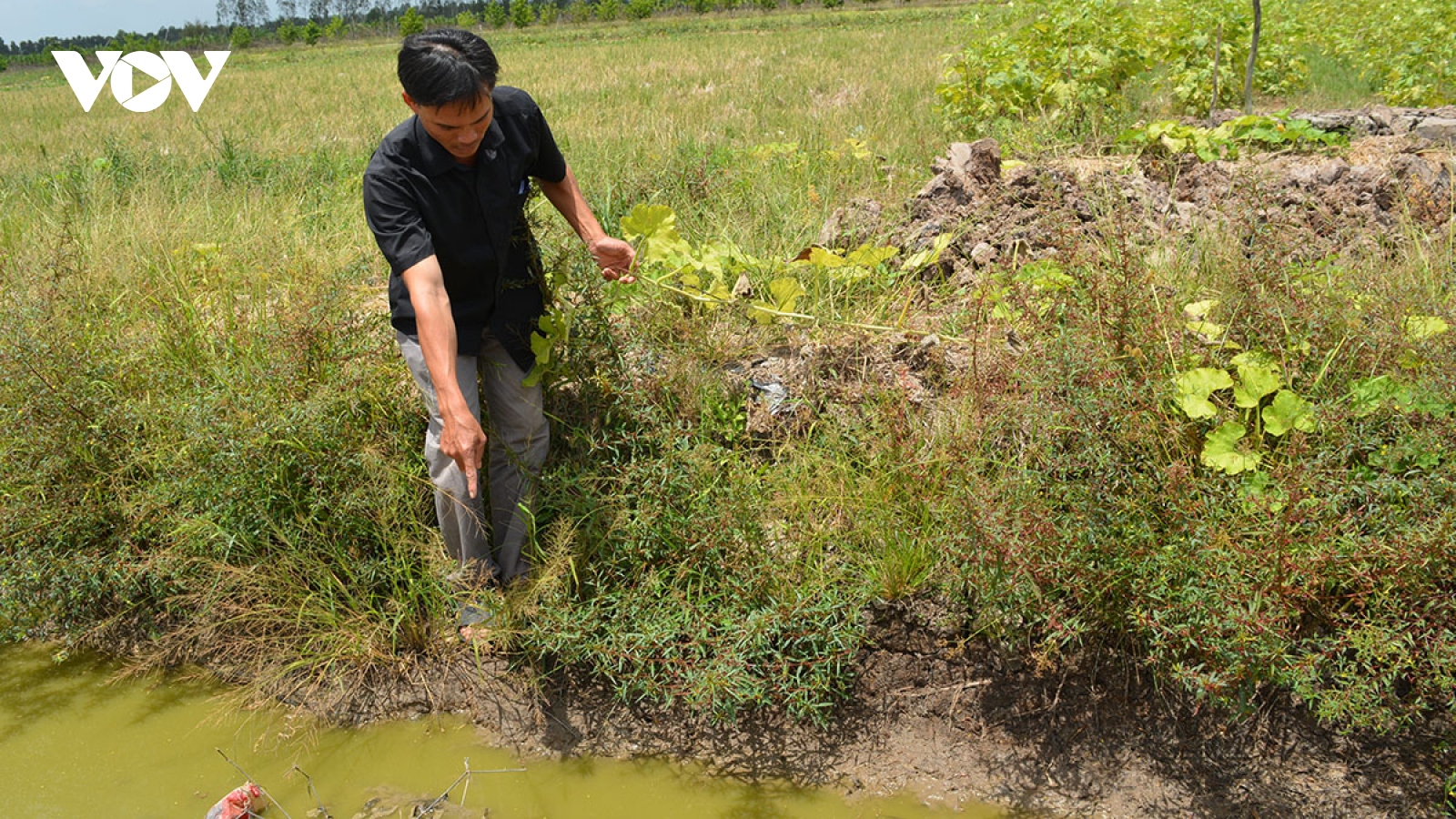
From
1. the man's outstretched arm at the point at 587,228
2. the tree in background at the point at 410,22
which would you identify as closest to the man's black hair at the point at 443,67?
the man's outstretched arm at the point at 587,228

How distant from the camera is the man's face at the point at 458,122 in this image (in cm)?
250

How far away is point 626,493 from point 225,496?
1.34m

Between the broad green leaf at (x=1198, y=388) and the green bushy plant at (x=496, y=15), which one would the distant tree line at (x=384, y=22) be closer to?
the green bushy plant at (x=496, y=15)

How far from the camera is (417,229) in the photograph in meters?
2.60

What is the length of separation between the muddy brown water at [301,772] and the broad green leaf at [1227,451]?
1.17 meters

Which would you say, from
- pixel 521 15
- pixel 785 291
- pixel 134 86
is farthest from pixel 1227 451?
pixel 521 15

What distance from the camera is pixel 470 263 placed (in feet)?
9.20

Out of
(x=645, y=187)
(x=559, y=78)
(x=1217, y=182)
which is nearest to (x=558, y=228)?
(x=645, y=187)

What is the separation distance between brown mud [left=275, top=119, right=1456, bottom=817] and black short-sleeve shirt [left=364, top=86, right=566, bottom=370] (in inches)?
37.3

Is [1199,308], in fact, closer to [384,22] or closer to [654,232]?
[654,232]

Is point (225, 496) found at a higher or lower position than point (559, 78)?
lower

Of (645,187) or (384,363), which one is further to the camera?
(645,187)

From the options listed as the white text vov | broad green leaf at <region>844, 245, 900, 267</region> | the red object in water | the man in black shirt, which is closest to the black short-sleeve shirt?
the man in black shirt

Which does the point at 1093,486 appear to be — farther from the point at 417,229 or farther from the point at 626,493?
the point at 417,229
